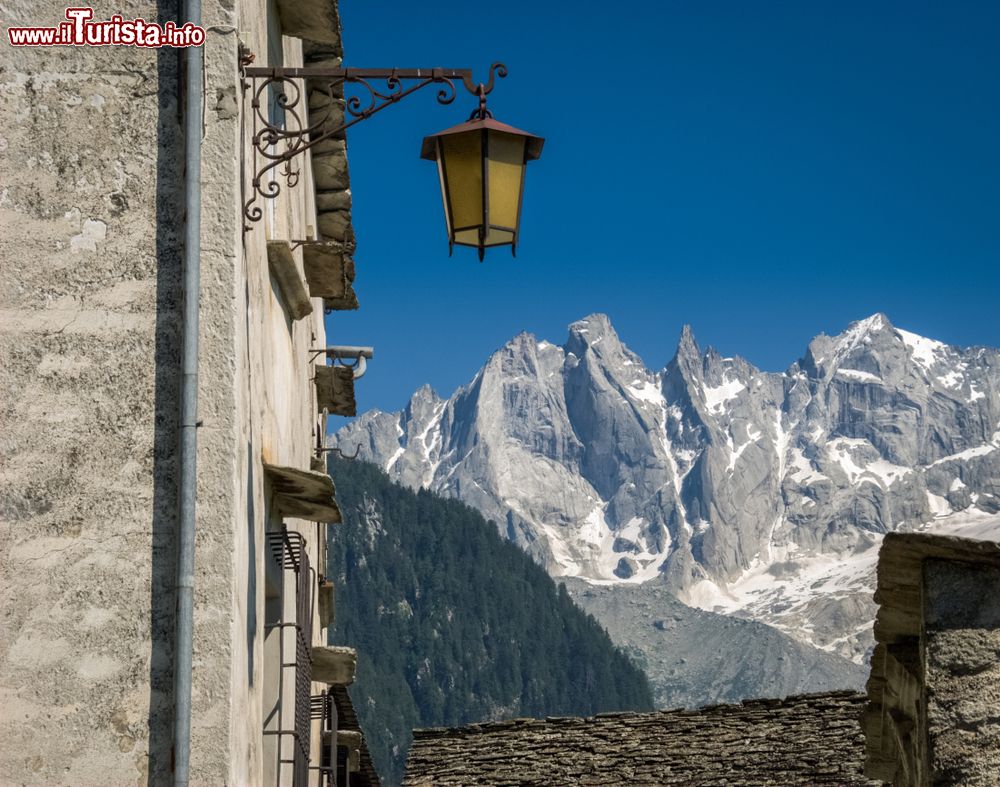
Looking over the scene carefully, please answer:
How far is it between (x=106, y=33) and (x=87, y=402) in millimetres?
1537

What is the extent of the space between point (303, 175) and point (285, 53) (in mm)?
1236

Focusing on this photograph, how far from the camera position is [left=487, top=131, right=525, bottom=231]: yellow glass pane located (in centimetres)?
704

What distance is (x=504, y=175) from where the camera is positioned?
7.10m

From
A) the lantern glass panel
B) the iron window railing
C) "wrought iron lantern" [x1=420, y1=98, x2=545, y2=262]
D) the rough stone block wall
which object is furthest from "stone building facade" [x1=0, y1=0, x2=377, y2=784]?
the iron window railing

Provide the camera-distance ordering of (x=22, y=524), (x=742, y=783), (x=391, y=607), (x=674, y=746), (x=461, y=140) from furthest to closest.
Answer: (x=391, y=607), (x=674, y=746), (x=742, y=783), (x=461, y=140), (x=22, y=524)

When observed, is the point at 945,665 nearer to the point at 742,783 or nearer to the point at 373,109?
the point at 373,109

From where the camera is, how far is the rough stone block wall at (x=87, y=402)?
20.2ft

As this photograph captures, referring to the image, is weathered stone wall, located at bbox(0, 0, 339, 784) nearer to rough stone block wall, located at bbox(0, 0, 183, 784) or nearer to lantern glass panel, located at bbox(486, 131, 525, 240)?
rough stone block wall, located at bbox(0, 0, 183, 784)

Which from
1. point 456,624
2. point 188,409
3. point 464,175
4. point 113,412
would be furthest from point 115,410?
point 456,624

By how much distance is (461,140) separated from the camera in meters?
7.04

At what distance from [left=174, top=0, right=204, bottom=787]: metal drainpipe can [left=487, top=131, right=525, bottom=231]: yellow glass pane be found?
1.29m

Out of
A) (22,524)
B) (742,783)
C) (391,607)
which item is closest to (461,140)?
(22,524)

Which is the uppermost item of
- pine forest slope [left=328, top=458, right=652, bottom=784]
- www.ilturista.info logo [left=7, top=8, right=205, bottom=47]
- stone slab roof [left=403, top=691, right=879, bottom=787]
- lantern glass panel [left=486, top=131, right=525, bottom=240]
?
pine forest slope [left=328, top=458, right=652, bottom=784]

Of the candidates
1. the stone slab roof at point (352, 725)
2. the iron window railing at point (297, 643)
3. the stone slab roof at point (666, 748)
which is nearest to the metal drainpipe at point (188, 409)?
the iron window railing at point (297, 643)
